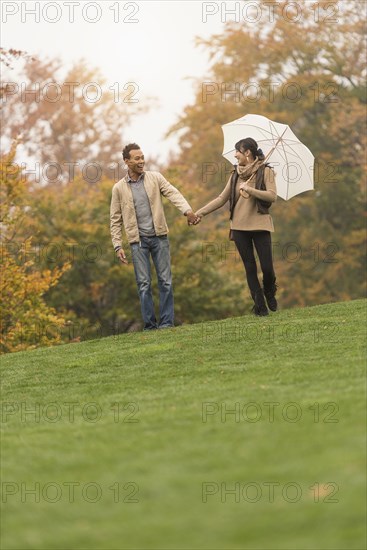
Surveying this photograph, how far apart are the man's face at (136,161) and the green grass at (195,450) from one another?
2933mm

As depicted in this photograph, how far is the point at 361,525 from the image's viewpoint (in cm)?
553

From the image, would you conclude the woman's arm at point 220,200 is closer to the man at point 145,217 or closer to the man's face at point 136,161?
the man at point 145,217

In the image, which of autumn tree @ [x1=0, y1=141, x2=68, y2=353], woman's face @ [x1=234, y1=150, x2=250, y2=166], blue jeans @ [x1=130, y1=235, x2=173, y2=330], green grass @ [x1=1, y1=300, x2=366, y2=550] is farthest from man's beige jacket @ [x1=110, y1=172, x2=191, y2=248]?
autumn tree @ [x1=0, y1=141, x2=68, y2=353]

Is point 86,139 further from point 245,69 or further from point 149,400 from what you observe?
point 149,400

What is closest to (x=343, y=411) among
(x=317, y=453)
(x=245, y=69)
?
(x=317, y=453)

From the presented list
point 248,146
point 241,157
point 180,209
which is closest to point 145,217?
point 180,209

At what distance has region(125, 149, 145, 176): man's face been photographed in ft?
44.9

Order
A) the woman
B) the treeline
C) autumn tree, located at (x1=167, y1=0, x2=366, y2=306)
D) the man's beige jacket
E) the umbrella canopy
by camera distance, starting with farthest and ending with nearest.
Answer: autumn tree, located at (x1=167, y1=0, x2=366, y2=306)
the treeline
the man's beige jacket
the umbrella canopy
the woman

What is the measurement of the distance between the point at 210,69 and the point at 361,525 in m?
40.0

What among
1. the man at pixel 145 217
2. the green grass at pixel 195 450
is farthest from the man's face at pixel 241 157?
the green grass at pixel 195 450

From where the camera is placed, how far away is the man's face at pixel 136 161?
1368 cm

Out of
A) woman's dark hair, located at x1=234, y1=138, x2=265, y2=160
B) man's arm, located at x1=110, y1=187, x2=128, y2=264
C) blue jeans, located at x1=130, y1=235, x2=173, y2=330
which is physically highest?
woman's dark hair, located at x1=234, y1=138, x2=265, y2=160

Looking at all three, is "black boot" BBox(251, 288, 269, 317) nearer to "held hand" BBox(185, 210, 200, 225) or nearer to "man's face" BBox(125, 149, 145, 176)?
"held hand" BBox(185, 210, 200, 225)

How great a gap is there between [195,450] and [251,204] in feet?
22.3
